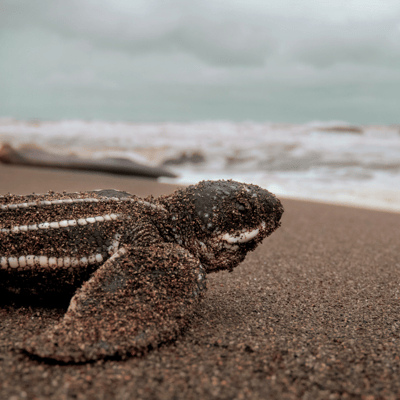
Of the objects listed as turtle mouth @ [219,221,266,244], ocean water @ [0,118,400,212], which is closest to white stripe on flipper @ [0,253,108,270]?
turtle mouth @ [219,221,266,244]

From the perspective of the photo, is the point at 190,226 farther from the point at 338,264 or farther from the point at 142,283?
the point at 338,264

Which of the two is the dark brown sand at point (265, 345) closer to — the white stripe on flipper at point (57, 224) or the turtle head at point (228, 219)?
the turtle head at point (228, 219)

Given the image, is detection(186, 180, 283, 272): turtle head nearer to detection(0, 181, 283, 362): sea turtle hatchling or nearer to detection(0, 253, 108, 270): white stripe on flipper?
detection(0, 181, 283, 362): sea turtle hatchling

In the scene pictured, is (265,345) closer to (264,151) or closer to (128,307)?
(128,307)

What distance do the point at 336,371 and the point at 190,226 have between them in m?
1.22

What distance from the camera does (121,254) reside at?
2.17 meters

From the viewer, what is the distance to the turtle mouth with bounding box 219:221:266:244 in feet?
8.19

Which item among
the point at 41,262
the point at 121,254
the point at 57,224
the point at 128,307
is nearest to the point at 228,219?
the point at 121,254

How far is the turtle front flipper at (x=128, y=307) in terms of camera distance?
178 centimetres

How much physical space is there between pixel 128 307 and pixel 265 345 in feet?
2.50

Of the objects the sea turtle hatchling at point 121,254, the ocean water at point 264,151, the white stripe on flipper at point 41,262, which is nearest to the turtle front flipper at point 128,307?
the sea turtle hatchling at point 121,254

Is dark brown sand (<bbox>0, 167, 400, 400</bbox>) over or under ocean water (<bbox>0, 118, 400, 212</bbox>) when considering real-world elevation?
under

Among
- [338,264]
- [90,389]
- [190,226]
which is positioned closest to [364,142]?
[338,264]

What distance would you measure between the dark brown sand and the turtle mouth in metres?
0.47
